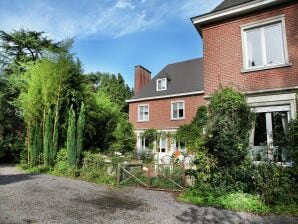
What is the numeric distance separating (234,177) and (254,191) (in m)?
0.66

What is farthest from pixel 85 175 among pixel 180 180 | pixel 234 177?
pixel 234 177

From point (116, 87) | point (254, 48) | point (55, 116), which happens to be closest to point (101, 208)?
point (254, 48)

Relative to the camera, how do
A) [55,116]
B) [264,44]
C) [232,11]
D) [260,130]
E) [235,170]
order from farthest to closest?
[55,116] < [232,11] < [264,44] < [260,130] < [235,170]

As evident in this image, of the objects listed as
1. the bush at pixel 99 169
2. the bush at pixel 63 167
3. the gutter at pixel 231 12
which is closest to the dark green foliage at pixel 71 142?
the bush at pixel 63 167

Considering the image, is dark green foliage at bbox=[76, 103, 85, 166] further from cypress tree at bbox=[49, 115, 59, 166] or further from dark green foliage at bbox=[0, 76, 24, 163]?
dark green foliage at bbox=[0, 76, 24, 163]

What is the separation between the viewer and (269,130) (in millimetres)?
8305

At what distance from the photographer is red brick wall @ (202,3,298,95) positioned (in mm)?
8242

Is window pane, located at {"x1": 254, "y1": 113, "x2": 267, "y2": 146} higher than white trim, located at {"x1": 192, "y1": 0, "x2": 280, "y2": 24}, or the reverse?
white trim, located at {"x1": 192, "y1": 0, "x2": 280, "y2": 24}

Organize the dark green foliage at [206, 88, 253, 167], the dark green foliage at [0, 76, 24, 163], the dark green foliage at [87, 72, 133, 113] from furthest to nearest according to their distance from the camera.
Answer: the dark green foliage at [87, 72, 133, 113] < the dark green foliage at [0, 76, 24, 163] < the dark green foliage at [206, 88, 253, 167]

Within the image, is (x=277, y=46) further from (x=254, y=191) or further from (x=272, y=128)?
(x=254, y=191)

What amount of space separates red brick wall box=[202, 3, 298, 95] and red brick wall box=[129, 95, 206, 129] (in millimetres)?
11375

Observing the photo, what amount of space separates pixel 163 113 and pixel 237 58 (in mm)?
14185

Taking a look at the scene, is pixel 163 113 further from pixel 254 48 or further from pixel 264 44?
pixel 264 44

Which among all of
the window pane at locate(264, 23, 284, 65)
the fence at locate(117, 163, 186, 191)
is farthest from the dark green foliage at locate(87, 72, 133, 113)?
the window pane at locate(264, 23, 284, 65)
